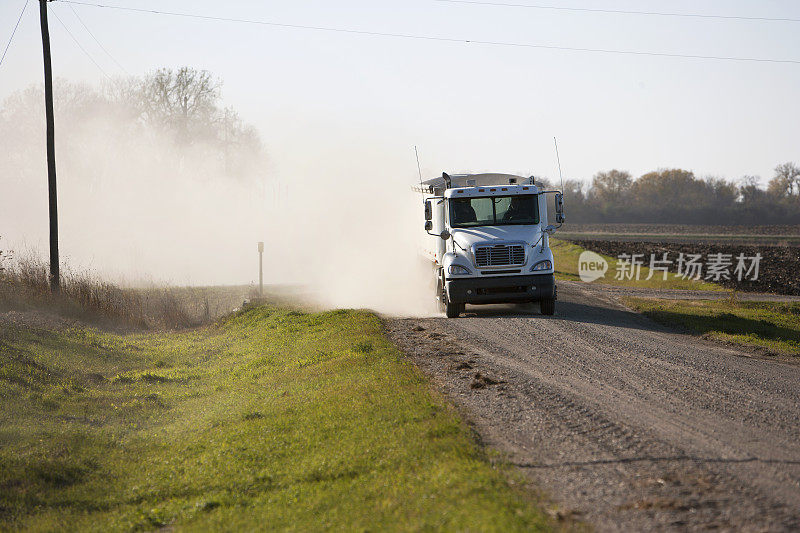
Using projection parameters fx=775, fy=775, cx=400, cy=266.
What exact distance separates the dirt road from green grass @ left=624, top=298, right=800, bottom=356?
4.95 ft

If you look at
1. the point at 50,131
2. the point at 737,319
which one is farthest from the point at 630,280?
the point at 50,131

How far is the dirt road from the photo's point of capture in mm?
6406

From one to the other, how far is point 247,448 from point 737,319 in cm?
1743

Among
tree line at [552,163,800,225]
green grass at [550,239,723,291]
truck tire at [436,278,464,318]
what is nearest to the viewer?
truck tire at [436,278,464,318]

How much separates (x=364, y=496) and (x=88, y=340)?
1477 cm

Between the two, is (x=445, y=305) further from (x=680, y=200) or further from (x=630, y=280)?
(x=680, y=200)

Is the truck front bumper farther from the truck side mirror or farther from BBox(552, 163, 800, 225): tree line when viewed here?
BBox(552, 163, 800, 225): tree line

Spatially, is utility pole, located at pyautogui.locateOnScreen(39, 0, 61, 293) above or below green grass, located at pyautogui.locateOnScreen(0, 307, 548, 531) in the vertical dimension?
above

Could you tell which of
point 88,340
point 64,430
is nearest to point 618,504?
point 64,430

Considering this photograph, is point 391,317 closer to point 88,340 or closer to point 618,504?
point 88,340

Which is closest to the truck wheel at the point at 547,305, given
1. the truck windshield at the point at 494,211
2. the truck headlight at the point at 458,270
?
the truck windshield at the point at 494,211

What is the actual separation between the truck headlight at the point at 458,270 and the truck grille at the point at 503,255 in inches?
16.0

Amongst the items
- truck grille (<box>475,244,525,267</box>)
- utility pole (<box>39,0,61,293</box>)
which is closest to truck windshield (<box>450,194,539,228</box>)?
truck grille (<box>475,244,525,267</box>)

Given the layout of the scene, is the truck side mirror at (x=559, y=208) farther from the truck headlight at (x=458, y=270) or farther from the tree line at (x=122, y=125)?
the tree line at (x=122, y=125)
